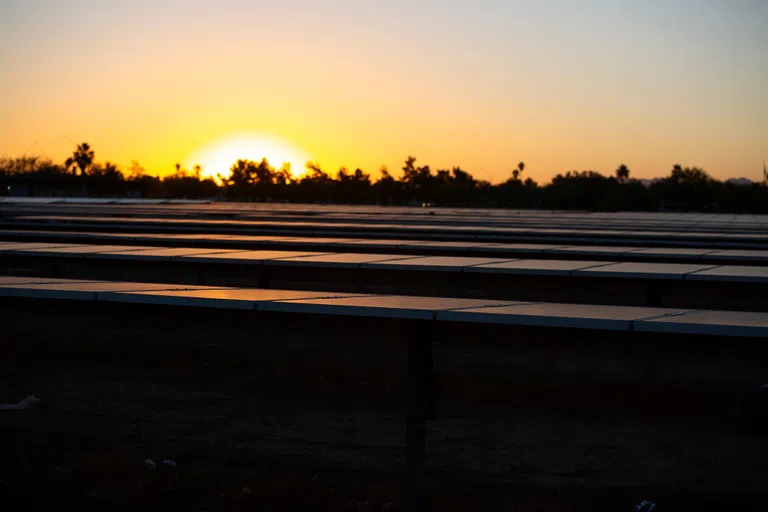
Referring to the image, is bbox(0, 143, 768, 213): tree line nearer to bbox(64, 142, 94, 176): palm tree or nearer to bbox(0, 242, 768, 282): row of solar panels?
bbox(64, 142, 94, 176): palm tree

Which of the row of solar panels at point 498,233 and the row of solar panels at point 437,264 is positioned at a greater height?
the row of solar panels at point 437,264

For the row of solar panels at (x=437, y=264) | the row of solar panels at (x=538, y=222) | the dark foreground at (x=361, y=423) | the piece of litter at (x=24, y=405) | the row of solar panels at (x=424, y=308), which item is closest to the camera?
the row of solar panels at (x=424, y=308)

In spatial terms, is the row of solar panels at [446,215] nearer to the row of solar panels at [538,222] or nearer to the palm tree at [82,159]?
the row of solar panels at [538,222]

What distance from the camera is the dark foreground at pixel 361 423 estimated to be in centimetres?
961

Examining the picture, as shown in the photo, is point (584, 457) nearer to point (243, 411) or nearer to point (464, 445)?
point (464, 445)

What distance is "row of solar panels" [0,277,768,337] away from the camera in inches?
288

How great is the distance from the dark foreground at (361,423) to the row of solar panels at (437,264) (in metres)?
1.13

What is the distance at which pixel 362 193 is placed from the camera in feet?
411

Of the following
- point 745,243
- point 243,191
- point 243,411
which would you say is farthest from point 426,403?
point 243,191

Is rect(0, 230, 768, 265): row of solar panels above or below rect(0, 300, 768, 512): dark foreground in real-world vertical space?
above

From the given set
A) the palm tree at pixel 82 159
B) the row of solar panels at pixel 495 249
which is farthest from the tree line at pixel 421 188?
the row of solar panels at pixel 495 249

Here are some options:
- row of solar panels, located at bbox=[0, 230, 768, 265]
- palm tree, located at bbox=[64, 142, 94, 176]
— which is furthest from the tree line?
row of solar panels, located at bbox=[0, 230, 768, 265]

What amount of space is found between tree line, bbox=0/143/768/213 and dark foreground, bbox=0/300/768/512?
81738mm

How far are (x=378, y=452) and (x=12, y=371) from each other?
299 inches
